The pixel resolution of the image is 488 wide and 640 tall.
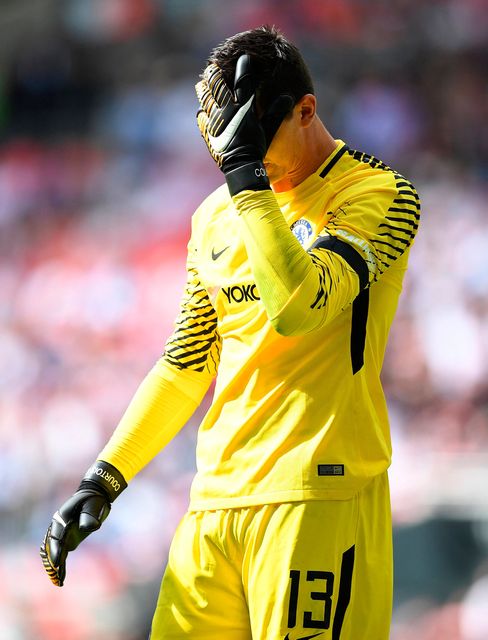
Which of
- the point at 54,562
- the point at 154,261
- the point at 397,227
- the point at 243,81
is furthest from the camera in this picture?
the point at 154,261

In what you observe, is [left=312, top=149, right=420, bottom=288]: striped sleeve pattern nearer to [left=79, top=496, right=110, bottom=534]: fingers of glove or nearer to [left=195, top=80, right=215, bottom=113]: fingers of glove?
[left=195, top=80, right=215, bottom=113]: fingers of glove

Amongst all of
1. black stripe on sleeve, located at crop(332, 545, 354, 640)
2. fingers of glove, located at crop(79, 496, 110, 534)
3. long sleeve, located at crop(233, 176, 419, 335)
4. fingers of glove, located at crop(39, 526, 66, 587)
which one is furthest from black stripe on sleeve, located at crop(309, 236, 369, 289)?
fingers of glove, located at crop(39, 526, 66, 587)

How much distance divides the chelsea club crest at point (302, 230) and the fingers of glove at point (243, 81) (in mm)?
323

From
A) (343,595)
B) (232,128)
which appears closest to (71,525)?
(343,595)

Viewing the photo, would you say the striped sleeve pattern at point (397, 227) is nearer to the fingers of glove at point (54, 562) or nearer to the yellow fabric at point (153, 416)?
the yellow fabric at point (153, 416)

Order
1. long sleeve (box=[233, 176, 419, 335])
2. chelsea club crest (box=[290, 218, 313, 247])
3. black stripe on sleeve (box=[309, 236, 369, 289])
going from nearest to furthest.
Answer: long sleeve (box=[233, 176, 419, 335]) → black stripe on sleeve (box=[309, 236, 369, 289]) → chelsea club crest (box=[290, 218, 313, 247])

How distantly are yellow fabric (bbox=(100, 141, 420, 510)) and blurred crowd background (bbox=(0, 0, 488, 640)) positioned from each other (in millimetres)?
3035

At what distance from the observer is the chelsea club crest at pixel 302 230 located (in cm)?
245

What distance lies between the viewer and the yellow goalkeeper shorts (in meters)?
2.31

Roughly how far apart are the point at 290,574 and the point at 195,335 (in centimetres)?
73

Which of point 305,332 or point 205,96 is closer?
point 305,332

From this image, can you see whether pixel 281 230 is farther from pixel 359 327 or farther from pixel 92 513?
pixel 92 513

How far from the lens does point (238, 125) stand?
2318 mm

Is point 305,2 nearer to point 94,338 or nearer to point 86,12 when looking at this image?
point 86,12
